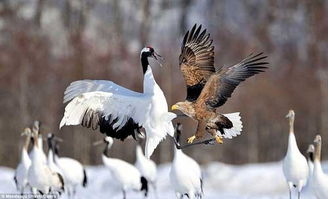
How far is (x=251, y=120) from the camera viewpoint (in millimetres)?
26641

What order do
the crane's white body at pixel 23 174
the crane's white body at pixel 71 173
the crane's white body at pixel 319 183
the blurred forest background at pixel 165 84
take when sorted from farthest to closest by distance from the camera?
the blurred forest background at pixel 165 84
the crane's white body at pixel 71 173
the crane's white body at pixel 23 174
the crane's white body at pixel 319 183

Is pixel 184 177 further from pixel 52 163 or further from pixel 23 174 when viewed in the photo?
pixel 23 174

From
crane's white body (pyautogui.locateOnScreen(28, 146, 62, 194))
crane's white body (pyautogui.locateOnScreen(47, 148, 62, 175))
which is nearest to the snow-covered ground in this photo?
crane's white body (pyautogui.locateOnScreen(47, 148, 62, 175))

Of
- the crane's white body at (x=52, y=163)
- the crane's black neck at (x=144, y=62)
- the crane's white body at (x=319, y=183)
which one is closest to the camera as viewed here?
the crane's black neck at (x=144, y=62)

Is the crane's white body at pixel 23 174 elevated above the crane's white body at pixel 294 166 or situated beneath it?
situated beneath

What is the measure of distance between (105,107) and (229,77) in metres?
1.41

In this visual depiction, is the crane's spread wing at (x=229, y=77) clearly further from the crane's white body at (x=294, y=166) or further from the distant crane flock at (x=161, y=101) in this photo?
the crane's white body at (x=294, y=166)

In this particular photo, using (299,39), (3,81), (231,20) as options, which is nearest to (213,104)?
(3,81)

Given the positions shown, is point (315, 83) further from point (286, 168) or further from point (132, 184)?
point (286, 168)

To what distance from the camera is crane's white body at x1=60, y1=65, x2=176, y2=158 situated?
8.95 m

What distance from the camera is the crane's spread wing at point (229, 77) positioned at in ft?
29.7

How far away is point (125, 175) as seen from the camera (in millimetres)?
14805

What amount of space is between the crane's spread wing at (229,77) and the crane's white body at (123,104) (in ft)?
1.84

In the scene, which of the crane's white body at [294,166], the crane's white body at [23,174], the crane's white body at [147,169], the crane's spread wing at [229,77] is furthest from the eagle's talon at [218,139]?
the crane's white body at [147,169]
